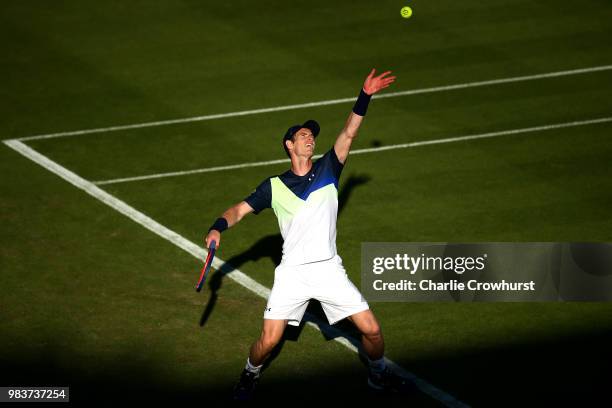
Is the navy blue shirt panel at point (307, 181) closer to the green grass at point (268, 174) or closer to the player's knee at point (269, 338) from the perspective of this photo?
the player's knee at point (269, 338)

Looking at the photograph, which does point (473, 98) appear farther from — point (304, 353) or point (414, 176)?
point (304, 353)

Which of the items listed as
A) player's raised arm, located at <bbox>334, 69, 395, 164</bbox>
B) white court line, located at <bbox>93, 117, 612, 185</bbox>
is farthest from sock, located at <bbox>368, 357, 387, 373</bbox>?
white court line, located at <bbox>93, 117, 612, 185</bbox>

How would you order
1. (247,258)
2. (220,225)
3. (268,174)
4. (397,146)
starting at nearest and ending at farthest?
(220,225), (247,258), (268,174), (397,146)

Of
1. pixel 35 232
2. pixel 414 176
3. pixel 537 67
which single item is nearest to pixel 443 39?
pixel 537 67

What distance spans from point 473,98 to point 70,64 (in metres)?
8.56

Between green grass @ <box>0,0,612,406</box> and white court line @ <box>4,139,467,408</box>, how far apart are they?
0.15m

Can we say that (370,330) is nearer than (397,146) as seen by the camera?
Yes

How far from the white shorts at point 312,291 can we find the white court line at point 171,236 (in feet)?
4.23

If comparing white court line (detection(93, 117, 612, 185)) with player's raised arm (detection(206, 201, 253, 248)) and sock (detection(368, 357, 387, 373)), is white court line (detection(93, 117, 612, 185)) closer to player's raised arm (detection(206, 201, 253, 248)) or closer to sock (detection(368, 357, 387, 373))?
player's raised arm (detection(206, 201, 253, 248))

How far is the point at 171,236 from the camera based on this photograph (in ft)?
53.3

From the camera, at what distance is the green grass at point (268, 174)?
A: 12.9 meters

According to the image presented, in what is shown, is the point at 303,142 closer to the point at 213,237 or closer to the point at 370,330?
the point at 213,237

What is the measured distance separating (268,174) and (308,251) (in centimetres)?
674

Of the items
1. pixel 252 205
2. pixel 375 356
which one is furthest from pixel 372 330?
pixel 252 205
